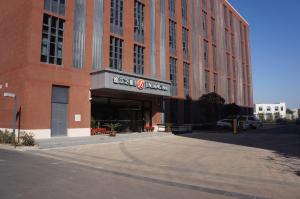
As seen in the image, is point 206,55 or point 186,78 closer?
point 186,78

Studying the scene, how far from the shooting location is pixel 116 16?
29.3 m

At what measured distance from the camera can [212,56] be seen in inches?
1927

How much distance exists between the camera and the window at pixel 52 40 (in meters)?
22.9

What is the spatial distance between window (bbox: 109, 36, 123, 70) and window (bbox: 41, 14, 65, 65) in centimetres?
560

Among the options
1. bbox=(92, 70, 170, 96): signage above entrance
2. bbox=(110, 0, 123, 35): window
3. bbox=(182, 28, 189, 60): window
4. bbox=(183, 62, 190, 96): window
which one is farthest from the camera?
bbox=(182, 28, 189, 60): window

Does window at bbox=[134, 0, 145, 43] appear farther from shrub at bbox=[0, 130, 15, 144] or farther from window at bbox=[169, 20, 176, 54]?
shrub at bbox=[0, 130, 15, 144]

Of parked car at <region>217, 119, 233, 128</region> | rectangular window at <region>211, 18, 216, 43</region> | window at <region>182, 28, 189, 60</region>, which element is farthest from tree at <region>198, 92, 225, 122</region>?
rectangular window at <region>211, 18, 216, 43</region>

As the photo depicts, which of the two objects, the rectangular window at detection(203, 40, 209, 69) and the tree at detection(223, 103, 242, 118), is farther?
the tree at detection(223, 103, 242, 118)

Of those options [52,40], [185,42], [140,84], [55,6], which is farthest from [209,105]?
[55,6]

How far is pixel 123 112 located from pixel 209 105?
50.2ft

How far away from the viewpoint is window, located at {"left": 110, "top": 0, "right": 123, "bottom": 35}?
2877 cm

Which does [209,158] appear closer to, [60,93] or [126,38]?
[60,93]

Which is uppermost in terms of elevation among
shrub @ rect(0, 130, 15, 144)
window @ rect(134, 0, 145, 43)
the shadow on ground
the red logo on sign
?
window @ rect(134, 0, 145, 43)

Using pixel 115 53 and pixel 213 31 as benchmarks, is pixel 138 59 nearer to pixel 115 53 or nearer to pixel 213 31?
pixel 115 53
